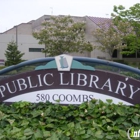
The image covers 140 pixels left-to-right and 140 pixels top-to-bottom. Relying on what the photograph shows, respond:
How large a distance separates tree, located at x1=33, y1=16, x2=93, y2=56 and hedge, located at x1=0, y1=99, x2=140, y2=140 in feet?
98.1

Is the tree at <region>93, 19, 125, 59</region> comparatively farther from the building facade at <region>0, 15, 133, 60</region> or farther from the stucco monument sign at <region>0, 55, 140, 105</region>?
the stucco monument sign at <region>0, 55, 140, 105</region>

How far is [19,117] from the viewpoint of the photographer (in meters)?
3.54

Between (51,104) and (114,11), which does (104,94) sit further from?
(114,11)

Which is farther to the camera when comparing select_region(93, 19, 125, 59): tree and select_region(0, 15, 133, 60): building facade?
select_region(0, 15, 133, 60): building facade

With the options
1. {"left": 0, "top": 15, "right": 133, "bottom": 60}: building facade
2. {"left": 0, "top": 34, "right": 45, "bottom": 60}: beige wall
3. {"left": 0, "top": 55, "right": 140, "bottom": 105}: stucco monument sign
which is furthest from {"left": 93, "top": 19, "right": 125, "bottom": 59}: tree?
{"left": 0, "top": 55, "right": 140, "bottom": 105}: stucco monument sign

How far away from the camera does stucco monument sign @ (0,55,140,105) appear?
3.70 meters

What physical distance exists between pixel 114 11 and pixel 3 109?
27363 mm

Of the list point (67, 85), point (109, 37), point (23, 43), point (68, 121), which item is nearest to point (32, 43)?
point (23, 43)

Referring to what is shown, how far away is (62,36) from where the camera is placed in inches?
1332

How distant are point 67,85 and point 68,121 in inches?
18.7

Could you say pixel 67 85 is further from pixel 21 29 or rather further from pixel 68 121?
pixel 21 29

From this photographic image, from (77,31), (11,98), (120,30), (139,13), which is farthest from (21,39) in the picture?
(11,98)

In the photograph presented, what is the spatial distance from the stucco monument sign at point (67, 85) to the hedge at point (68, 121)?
116mm

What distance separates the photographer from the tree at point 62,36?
33.6 metres
